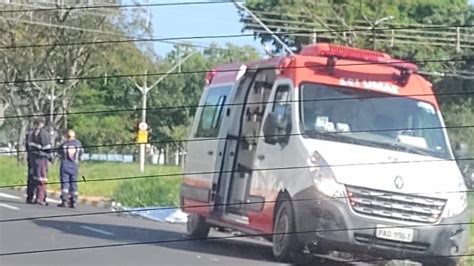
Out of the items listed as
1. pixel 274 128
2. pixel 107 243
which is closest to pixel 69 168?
pixel 107 243

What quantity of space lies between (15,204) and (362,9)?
1429 centimetres

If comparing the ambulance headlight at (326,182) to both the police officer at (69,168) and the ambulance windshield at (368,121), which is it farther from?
the police officer at (69,168)

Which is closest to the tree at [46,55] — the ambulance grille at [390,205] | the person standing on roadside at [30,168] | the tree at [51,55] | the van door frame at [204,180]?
the tree at [51,55]

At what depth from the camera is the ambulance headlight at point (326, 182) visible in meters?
10.2

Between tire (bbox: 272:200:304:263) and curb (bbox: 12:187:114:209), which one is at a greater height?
tire (bbox: 272:200:304:263)

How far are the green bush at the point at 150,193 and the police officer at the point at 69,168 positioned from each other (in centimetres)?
98

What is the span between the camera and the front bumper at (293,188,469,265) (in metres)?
10.2

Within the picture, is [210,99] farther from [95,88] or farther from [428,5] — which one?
[428,5]

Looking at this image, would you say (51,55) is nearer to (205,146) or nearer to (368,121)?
(205,146)

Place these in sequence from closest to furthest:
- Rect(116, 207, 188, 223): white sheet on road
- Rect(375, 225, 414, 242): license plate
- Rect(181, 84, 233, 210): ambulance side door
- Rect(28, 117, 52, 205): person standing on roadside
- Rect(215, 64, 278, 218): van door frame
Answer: Rect(375, 225, 414, 242): license plate → Rect(215, 64, 278, 218): van door frame → Rect(181, 84, 233, 210): ambulance side door → Rect(28, 117, 52, 205): person standing on roadside → Rect(116, 207, 188, 223): white sheet on road

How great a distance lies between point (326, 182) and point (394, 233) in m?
0.76

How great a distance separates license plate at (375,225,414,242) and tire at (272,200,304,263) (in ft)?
2.67

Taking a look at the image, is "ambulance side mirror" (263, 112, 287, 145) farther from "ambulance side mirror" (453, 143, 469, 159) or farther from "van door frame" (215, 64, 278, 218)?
"ambulance side mirror" (453, 143, 469, 159)

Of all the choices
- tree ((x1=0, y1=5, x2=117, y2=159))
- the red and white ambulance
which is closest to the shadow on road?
the red and white ambulance
